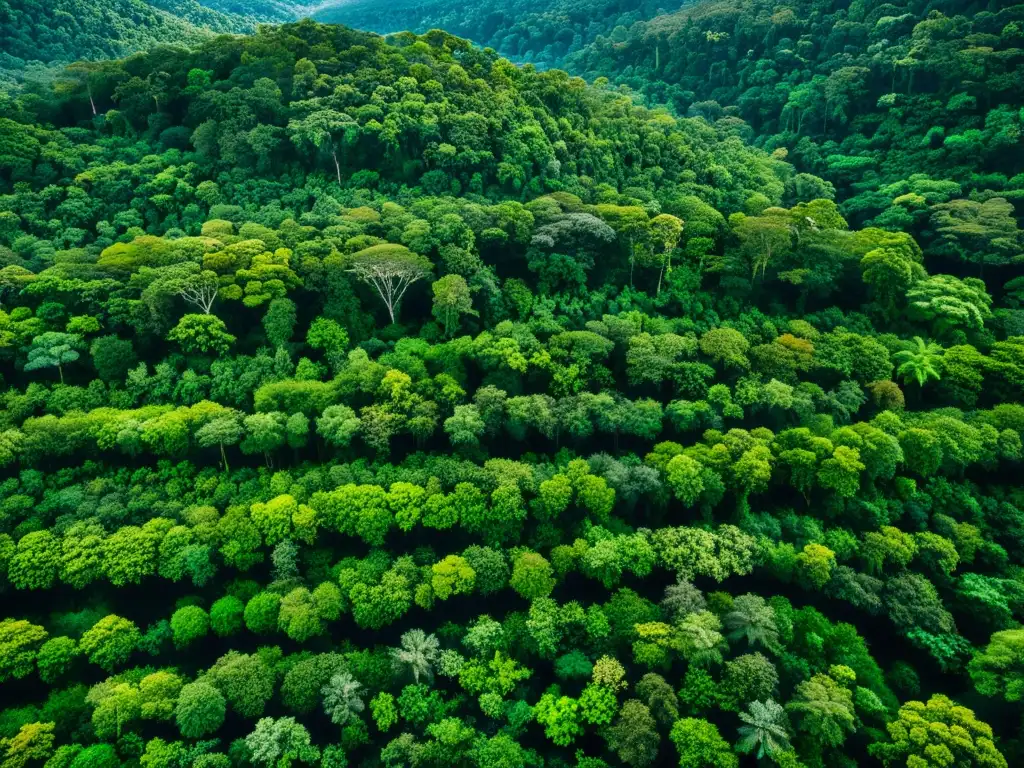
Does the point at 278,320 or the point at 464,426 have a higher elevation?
the point at 278,320

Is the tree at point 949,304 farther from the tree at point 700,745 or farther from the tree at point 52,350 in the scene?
the tree at point 52,350

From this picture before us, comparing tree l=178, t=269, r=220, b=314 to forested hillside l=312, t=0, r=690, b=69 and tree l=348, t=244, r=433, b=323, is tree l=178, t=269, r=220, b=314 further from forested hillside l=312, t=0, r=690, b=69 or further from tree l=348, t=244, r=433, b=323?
forested hillside l=312, t=0, r=690, b=69

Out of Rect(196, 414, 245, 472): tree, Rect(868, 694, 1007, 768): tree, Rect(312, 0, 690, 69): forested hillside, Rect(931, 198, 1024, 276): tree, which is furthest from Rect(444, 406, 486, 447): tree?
Rect(312, 0, 690, 69): forested hillside

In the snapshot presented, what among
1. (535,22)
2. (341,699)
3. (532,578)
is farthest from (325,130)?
(535,22)

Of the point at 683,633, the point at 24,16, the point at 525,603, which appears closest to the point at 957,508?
the point at 683,633

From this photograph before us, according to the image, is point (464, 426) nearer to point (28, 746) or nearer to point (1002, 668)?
point (28, 746)

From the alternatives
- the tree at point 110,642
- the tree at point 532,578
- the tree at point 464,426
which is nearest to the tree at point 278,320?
the tree at point 464,426

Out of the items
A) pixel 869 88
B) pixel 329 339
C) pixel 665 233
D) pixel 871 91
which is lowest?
pixel 329 339
